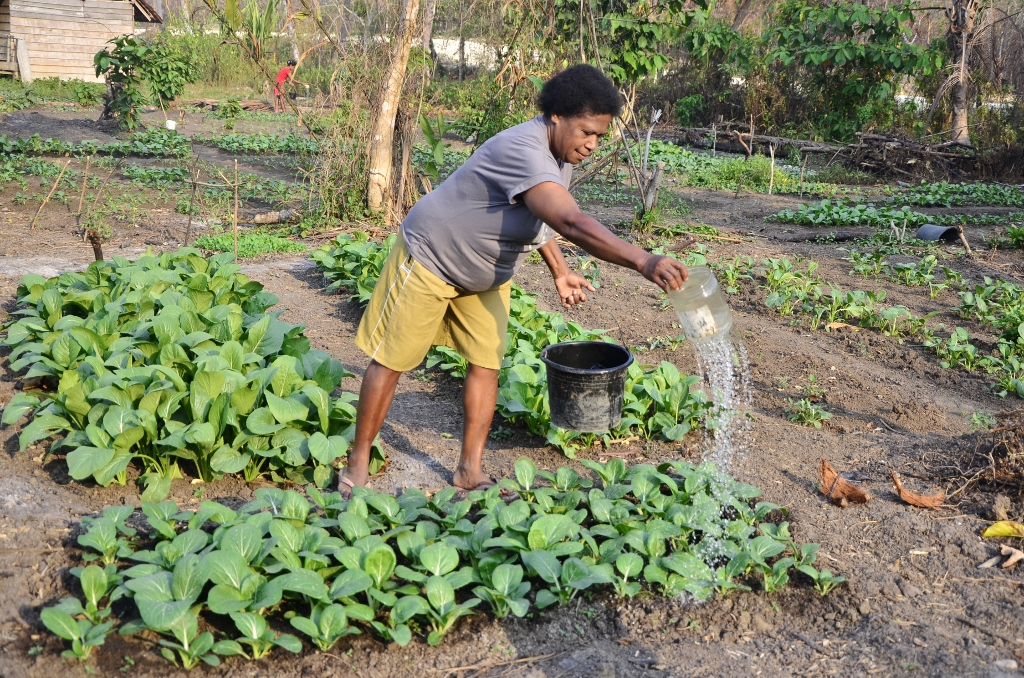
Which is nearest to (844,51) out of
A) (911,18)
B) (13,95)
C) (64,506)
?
(911,18)

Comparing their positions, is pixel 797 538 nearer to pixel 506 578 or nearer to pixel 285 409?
pixel 506 578

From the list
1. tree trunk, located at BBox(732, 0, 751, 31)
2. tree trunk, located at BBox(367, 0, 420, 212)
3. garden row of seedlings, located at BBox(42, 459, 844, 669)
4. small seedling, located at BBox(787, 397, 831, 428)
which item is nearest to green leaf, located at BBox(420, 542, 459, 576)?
garden row of seedlings, located at BBox(42, 459, 844, 669)

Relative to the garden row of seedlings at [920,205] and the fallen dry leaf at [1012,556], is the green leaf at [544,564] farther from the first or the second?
the garden row of seedlings at [920,205]

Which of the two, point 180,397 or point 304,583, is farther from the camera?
point 180,397

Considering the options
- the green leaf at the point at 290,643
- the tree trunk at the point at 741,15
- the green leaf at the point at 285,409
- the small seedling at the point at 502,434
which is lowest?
the small seedling at the point at 502,434

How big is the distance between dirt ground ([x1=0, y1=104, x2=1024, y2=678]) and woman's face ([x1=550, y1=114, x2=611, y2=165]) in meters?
1.59

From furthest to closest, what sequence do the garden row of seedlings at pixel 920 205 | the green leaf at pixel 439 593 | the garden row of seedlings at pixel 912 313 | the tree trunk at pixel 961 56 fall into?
the tree trunk at pixel 961 56 < the garden row of seedlings at pixel 920 205 < the garden row of seedlings at pixel 912 313 < the green leaf at pixel 439 593

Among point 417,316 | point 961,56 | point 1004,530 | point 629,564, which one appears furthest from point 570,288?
point 961,56

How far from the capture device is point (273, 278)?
709 cm

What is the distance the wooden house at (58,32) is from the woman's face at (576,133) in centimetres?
2312

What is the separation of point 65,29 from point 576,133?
80.9 ft

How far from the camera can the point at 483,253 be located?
129 inches

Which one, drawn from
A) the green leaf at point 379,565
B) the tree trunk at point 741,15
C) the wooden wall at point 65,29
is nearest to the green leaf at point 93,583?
the green leaf at point 379,565

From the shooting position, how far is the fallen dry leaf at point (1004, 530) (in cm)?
331
